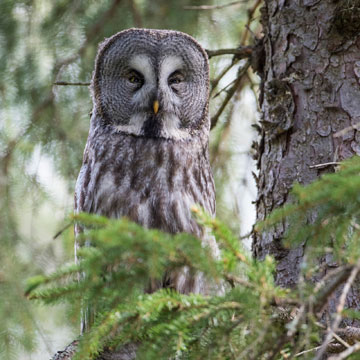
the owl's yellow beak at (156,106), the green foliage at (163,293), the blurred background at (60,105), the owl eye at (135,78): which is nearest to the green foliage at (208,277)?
the green foliage at (163,293)

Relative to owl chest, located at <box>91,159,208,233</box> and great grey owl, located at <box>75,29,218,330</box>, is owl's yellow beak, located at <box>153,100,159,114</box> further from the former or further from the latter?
owl chest, located at <box>91,159,208,233</box>

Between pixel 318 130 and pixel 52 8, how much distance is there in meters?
1.90

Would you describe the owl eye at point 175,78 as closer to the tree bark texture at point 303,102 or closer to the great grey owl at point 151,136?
the great grey owl at point 151,136

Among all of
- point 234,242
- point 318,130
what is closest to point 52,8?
point 318,130

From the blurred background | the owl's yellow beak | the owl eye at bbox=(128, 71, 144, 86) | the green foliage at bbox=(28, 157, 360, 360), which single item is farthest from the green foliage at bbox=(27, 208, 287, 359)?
the blurred background

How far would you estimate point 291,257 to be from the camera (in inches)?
97.0

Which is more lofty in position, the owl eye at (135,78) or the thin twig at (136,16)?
the thin twig at (136,16)

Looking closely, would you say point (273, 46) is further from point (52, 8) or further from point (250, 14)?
point (52, 8)

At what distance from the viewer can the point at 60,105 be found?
11.8 ft

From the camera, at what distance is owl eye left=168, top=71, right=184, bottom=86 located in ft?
9.48

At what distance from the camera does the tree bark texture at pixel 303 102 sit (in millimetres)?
2486

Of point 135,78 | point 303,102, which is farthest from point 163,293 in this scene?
point 135,78

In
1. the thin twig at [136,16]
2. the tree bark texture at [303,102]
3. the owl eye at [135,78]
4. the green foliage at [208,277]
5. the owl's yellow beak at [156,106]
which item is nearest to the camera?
the green foliage at [208,277]

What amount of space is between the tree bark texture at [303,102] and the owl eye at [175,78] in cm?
43
